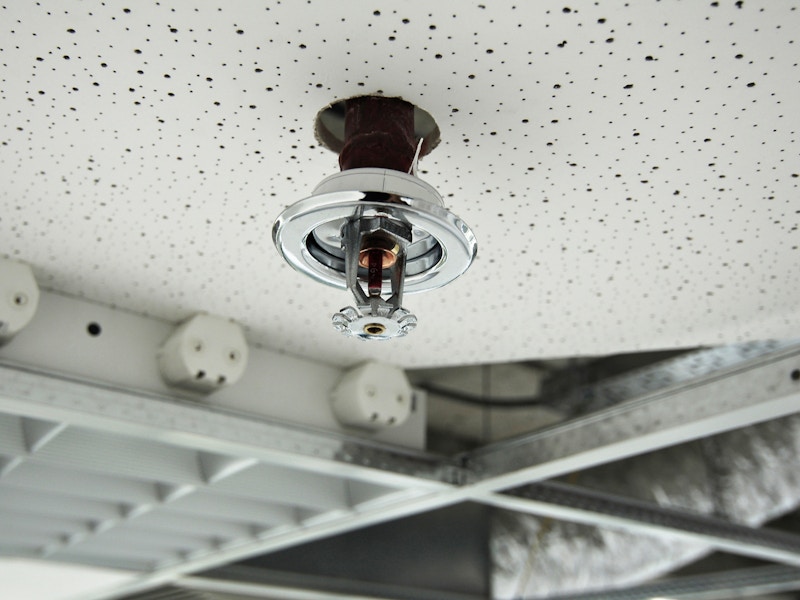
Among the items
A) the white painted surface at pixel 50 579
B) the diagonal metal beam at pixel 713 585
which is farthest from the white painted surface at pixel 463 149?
the white painted surface at pixel 50 579

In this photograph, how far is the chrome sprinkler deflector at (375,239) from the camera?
1.06 meters

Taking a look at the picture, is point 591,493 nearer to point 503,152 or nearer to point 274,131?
point 503,152

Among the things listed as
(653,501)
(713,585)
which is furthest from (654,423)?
(713,585)

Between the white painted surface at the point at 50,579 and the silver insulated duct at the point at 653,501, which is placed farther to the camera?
the white painted surface at the point at 50,579

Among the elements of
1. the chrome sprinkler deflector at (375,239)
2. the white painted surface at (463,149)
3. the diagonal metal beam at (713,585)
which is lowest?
the chrome sprinkler deflector at (375,239)

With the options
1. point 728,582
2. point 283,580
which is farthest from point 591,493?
point 283,580

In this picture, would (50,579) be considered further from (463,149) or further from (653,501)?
(463,149)

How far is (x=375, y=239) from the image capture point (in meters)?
1.15

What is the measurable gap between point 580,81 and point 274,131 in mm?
471

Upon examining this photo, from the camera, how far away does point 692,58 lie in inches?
43.1

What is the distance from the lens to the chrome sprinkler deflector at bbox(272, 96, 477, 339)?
1.06 metres

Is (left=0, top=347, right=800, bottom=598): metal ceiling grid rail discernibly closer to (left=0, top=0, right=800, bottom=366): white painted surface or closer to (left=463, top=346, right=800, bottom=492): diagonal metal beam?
(left=463, top=346, right=800, bottom=492): diagonal metal beam

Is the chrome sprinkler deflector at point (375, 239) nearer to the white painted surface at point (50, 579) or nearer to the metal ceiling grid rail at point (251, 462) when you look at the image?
the metal ceiling grid rail at point (251, 462)

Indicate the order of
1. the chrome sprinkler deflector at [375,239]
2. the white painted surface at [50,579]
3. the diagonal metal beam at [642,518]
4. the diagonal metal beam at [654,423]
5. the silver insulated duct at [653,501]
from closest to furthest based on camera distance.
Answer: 1. the chrome sprinkler deflector at [375,239]
2. the diagonal metal beam at [654,423]
3. the diagonal metal beam at [642,518]
4. the silver insulated duct at [653,501]
5. the white painted surface at [50,579]
